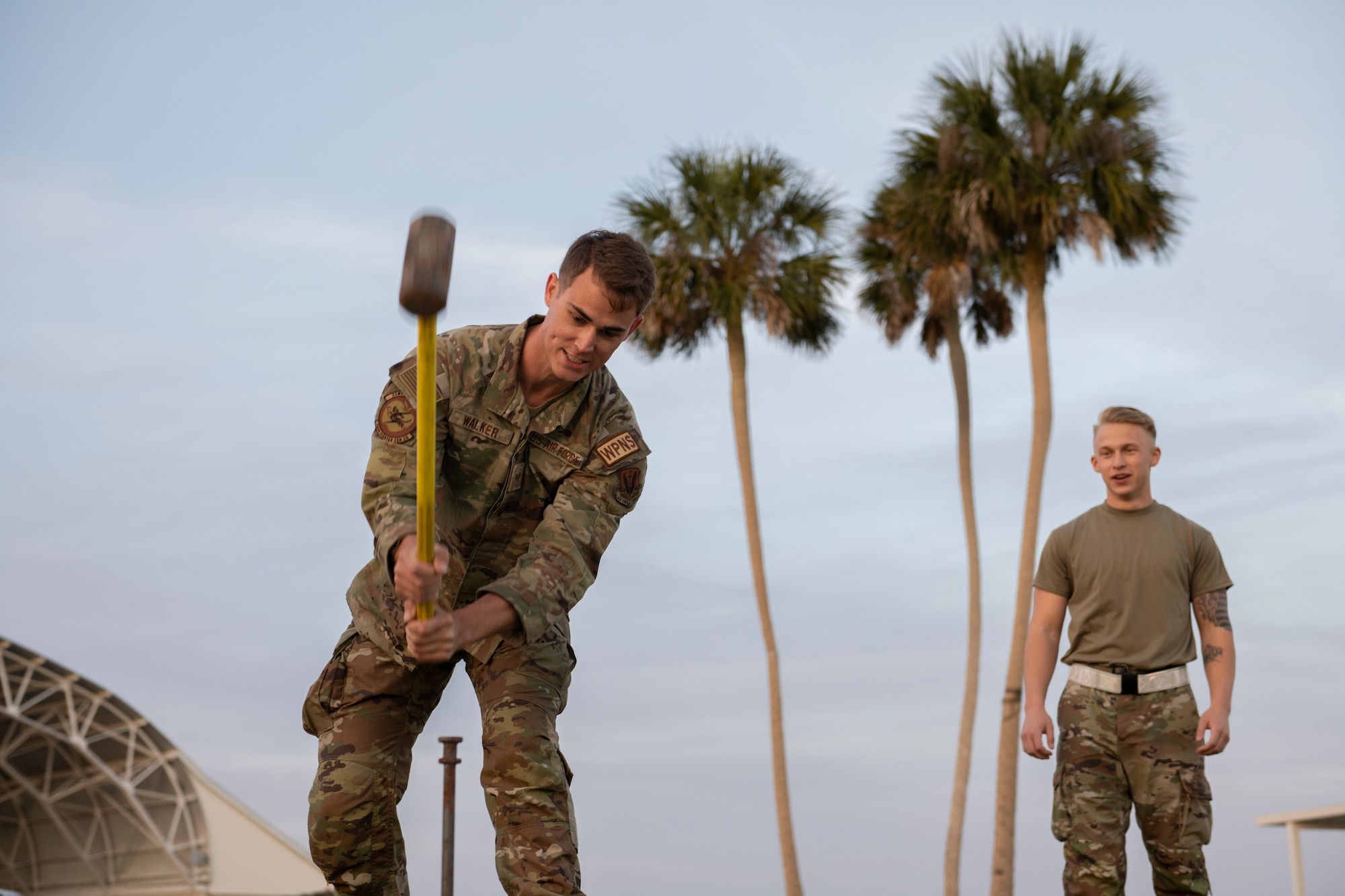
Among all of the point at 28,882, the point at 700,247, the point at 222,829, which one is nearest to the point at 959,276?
the point at 700,247

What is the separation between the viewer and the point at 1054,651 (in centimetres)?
562

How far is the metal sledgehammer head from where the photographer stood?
2.50 metres

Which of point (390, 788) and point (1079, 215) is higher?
point (1079, 215)

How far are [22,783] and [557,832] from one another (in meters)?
33.0

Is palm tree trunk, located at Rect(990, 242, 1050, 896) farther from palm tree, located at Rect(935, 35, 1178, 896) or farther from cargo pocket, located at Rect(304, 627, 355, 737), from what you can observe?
cargo pocket, located at Rect(304, 627, 355, 737)

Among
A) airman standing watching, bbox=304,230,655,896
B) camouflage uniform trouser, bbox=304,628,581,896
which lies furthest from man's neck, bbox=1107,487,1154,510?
camouflage uniform trouser, bbox=304,628,581,896

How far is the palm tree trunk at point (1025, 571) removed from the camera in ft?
56.2

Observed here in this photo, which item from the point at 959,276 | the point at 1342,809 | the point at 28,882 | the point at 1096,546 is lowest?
the point at 28,882

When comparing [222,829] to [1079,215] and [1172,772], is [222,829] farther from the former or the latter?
[1172,772]

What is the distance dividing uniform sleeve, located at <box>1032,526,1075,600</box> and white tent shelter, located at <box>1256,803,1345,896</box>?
21.6 ft

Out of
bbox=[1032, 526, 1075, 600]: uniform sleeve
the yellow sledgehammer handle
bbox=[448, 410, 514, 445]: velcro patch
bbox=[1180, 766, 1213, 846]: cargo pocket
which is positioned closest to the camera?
the yellow sledgehammer handle

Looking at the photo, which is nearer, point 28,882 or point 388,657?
point 388,657

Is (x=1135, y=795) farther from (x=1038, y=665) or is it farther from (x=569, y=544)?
(x=569, y=544)

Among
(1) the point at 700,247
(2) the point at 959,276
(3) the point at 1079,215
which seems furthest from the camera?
(1) the point at 700,247
